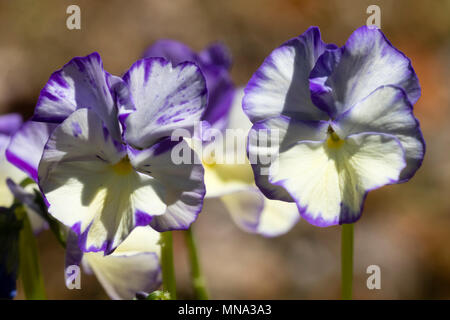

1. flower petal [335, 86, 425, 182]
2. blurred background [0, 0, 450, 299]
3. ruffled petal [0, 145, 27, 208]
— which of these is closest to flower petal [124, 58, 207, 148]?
flower petal [335, 86, 425, 182]

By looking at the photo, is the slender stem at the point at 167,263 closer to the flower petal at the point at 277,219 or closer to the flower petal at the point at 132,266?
the flower petal at the point at 132,266

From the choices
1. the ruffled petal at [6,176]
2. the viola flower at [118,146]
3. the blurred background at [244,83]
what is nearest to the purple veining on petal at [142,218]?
the viola flower at [118,146]

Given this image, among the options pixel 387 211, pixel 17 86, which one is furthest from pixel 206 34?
pixel 387 211

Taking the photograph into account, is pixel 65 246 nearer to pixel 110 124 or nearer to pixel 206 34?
pixel 110 124

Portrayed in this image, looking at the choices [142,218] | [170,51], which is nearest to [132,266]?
[142,218]

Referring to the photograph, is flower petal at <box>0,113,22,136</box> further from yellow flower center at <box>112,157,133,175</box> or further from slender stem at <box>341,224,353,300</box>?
slender stem at <box>341,224,353,300</box>
